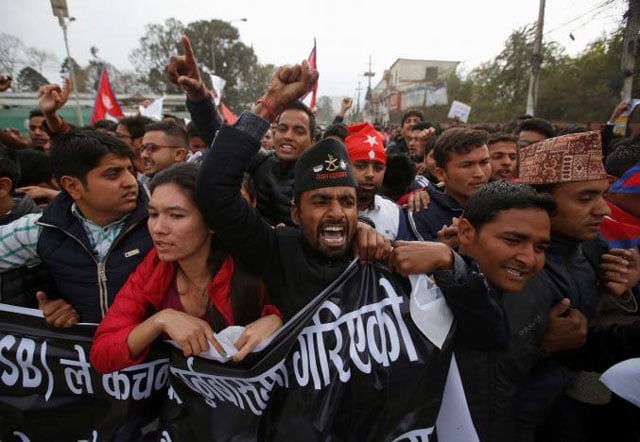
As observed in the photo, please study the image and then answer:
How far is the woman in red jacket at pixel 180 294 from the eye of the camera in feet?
5.15

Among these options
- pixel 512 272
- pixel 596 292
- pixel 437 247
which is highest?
pixel 437 247

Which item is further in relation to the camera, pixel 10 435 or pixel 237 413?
pixel 10 435

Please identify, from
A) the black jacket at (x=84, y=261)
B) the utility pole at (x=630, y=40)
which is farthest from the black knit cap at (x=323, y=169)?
the utility pole at (x=630, y=40)

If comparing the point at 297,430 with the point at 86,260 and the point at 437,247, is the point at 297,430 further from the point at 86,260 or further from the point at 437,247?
the point at 86,260

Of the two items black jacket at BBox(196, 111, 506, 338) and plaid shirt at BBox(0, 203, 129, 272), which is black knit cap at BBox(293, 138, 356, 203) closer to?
black jacket at BBox(196, 111, 506, 338)

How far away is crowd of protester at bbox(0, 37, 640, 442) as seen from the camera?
1.63m

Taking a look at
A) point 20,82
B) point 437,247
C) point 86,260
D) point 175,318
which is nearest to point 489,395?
point 437,247

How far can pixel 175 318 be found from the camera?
1.59 meters


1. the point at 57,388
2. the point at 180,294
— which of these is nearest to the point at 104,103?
the point at 57,388

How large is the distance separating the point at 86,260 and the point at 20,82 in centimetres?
5019

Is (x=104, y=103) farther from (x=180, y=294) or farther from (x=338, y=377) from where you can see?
(x=338, y=377)

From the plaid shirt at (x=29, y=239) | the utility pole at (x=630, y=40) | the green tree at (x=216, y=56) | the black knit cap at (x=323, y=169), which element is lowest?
the plaid shirt at (x=29, y=239)

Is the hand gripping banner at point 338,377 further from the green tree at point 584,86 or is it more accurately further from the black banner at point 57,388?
the green tree at point 584,86

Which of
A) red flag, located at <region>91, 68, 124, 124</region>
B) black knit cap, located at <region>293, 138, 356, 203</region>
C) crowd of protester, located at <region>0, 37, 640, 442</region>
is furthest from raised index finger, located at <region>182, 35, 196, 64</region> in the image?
red flag, located at <region>91, 68, 124, 124</region>
